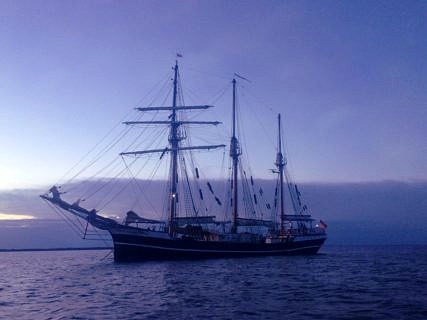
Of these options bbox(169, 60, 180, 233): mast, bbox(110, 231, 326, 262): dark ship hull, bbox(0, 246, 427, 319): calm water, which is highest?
bbox(169, 60, 180, 233): mast

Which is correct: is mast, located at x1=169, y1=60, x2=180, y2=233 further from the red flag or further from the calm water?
the red flag

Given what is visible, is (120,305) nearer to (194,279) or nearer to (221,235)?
(194,279)

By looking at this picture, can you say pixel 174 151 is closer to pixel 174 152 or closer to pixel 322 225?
pixel 174 152

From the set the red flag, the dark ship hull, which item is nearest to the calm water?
the dark ship hull

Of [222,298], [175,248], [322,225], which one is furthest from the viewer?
[322,225]

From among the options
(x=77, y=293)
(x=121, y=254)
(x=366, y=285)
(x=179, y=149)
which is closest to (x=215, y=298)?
(x=77, y=293)

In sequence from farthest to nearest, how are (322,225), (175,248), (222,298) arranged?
(322,225) → (175,248) → (222,298)

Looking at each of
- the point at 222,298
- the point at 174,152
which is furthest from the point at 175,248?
the point at 222,298

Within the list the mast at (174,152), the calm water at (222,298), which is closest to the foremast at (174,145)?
the mast at (174,152)

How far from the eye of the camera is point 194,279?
3553 centimetres

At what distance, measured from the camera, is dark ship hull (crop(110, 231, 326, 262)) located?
55094 mm

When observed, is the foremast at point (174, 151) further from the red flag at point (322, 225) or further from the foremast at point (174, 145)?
the red flag at point (322, 225)

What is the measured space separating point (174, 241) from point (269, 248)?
67.6 ft

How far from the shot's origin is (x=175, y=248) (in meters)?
57.4
